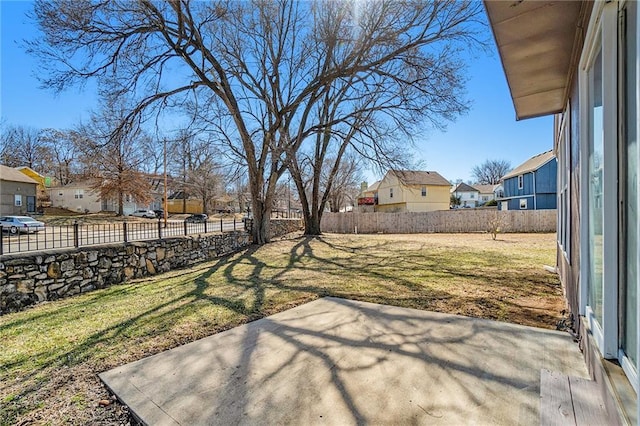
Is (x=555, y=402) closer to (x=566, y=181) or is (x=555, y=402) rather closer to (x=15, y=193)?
(x=566, y=181)

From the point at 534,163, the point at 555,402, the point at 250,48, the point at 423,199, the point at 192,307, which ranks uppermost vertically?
the point at 250,48

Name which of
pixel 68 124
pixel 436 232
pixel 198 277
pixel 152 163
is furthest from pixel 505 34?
pixel 152 163

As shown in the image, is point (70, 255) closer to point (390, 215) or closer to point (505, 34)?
point (505, 34)

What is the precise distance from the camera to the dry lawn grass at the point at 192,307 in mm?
2510

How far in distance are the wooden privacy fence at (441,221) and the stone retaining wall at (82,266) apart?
45.3ft

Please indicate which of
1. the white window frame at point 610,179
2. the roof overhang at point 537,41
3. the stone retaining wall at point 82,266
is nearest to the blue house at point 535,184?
the roof overhang at point 537,41

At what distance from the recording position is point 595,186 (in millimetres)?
2057

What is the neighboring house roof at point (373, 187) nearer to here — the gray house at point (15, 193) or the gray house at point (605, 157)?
the gray house at point (15, 193)

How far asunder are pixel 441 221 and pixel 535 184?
944 cm

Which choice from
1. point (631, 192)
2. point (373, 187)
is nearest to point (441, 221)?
point (631, 192)

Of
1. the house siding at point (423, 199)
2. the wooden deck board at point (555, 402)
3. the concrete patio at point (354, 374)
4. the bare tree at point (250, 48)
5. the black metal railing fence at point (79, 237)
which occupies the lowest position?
the concrete patio at point (354, 374)

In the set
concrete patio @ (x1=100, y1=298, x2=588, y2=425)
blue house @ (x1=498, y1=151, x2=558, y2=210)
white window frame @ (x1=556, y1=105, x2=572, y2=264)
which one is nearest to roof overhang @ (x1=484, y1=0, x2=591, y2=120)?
white window frame @ (x1=556, y1=105, x2=572, y2=264)

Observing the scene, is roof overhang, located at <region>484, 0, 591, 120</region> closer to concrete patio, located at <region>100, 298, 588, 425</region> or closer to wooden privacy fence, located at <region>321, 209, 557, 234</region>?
concrete patio, located at <region>100, 298, 588, 425</region>

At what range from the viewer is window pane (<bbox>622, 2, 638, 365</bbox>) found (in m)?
1.25
